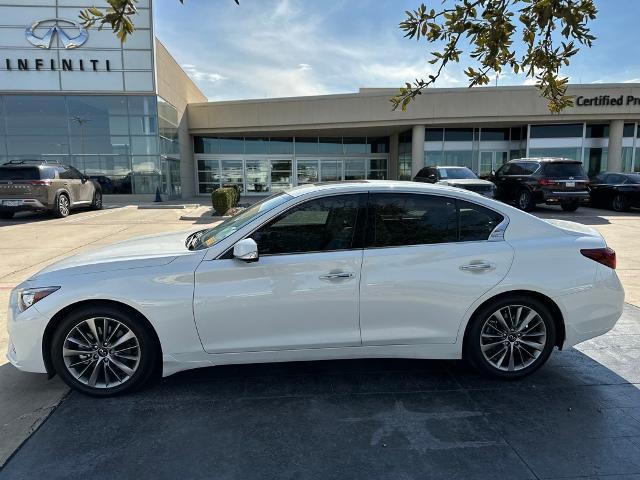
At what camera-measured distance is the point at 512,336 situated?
142 inches

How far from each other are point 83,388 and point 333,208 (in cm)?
229

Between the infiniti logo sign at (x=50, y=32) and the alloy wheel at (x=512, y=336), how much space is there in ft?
76.9

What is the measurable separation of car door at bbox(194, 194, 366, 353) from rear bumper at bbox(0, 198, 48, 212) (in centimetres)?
1276

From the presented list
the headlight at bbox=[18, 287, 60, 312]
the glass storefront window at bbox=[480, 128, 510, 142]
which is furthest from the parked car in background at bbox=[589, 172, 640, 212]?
the headlight at bbox=[18, 287, 60, 312]

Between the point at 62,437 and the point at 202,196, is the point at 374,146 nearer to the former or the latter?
the point at 202,196

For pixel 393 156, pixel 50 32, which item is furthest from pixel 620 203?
pixel 50 32

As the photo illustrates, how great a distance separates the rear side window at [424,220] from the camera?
11.5 feet

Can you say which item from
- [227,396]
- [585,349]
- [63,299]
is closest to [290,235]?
[227,396]

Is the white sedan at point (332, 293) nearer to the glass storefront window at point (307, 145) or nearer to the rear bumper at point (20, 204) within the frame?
the rear bumper at point (20, 204)

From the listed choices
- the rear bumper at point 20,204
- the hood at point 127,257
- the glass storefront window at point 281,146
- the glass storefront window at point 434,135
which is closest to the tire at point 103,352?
the hood at point 127,257

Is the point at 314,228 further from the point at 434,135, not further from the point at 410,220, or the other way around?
the point at 434,135

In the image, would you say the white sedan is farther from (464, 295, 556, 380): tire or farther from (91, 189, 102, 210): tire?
(91, 189, 102, 210): tire

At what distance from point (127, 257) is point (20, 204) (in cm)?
1241

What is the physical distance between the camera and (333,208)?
357 centimetres
